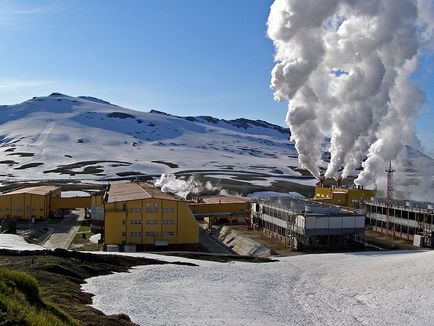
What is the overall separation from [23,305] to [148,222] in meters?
46.8

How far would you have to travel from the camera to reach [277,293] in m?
37.2

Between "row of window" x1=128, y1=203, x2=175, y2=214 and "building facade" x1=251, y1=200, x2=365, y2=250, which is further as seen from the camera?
"row of window" x1=128, y1=203, x2=175, y2=214

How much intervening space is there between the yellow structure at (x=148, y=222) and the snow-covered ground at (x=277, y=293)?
1661cm

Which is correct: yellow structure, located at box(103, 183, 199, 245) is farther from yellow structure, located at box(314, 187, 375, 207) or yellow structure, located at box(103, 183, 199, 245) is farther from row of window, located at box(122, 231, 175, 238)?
yellow structure, located at box(314, 187, 375, 207)

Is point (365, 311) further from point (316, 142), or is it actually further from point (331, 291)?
point (316, 142)

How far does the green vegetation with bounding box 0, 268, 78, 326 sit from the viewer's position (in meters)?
15.9

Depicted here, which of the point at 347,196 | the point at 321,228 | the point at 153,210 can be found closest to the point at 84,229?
the point at 153,210

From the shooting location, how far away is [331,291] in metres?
38.5

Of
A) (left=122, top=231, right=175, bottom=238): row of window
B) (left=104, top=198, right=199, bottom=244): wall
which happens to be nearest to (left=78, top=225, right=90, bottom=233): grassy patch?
(left=104, top=198, right=199, bottom=244): wall

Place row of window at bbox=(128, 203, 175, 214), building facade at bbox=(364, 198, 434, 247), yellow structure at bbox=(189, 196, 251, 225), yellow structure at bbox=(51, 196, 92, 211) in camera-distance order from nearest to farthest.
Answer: row of window at bbox=(128, 203, 175, 214)
building facade at bbox=(364, 198, 434, 247)
yellow structure at bbox=(189, 196, 251, 225)
yellow structure at bbox=(51, 196, 92, 211)

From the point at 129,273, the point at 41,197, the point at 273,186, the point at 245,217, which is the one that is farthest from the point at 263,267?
A: the point at 273,186

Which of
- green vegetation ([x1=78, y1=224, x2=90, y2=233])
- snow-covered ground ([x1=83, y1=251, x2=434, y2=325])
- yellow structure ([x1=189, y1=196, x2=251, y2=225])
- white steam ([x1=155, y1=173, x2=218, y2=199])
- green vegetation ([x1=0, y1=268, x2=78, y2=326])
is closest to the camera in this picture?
green vegetation ([x1=0, y1=268, x2=78, y2=326])

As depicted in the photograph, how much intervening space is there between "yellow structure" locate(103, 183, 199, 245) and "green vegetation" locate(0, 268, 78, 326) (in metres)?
43.6

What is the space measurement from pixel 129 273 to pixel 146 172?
158m
